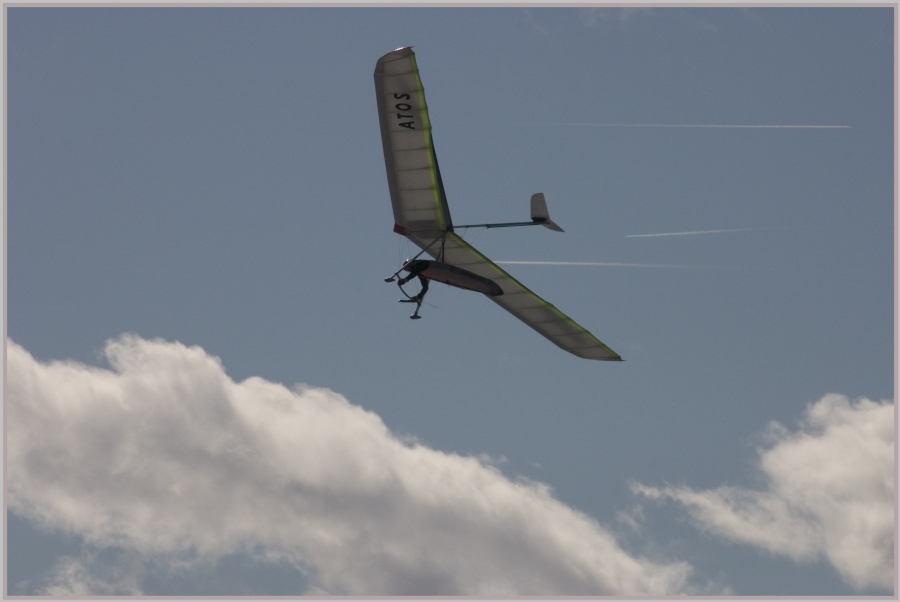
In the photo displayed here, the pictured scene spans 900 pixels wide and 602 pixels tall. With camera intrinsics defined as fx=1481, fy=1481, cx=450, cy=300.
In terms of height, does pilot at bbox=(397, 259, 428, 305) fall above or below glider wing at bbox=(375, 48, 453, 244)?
below

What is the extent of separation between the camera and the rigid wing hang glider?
65812 mm

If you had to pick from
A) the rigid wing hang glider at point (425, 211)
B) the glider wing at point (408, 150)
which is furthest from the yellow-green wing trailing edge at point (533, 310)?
the glider wing at point (408, 150)

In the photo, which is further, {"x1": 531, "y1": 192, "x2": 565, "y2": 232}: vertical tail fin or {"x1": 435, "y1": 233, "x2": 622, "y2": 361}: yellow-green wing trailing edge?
{"x1": 435, "y1": 233, "x2": 622, "y2": 361}: yellow-green wing trailing edge

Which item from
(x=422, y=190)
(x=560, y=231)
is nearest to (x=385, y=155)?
(x=422, y=190)

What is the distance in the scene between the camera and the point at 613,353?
76.6m

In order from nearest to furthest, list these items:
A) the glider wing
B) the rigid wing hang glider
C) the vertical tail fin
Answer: the glider wing → the rigid wing hang glider → the vertical tail fin

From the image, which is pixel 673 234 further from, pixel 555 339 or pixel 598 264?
pixel 555 339

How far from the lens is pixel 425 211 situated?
6894 centimetres

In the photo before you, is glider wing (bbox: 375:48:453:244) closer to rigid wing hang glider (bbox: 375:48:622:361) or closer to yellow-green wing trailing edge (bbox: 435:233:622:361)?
rigid wing hang glider (bbox: 375:48:622:361)

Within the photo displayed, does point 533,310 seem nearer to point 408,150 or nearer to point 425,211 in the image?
point 425,211

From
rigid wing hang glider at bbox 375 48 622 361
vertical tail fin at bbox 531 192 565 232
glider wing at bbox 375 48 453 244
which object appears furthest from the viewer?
vertical tail fin at bbox 531 192 565 232

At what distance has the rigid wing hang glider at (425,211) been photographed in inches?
2591

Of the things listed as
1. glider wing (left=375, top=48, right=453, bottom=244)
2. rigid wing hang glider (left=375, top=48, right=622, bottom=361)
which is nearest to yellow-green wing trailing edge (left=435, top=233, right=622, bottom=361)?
rigid wing hang glider (left=375, top=48, right=622, bottom=361)

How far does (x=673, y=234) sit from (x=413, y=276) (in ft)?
53.4
